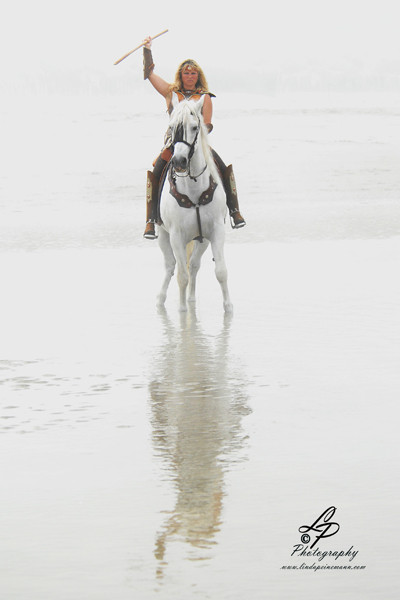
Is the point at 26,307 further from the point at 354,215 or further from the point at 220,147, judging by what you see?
the point at 220,147

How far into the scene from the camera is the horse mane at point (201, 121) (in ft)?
33.4

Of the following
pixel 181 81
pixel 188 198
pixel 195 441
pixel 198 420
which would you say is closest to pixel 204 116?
pixel 181 81

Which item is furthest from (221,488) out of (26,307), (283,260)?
(283,260)

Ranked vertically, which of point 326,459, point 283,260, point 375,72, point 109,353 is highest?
point 326,459

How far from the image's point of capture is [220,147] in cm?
3397

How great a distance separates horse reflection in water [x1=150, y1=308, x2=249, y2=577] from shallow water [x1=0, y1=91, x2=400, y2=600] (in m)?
0.01

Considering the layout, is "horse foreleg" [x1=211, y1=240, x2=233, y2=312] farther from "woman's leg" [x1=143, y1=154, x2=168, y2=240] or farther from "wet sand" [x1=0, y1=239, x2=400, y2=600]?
"woman's leg" [x1=143, y1=154, x2=168, y2=240]

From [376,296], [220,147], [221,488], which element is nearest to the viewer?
[221,488]

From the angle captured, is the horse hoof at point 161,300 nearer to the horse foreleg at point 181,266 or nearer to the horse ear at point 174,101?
the horse foreleg at point 181,266

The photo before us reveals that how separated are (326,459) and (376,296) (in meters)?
5.90

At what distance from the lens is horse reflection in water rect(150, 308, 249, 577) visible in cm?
520

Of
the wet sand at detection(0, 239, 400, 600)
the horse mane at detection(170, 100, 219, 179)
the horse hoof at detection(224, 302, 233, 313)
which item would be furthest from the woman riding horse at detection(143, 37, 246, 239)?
the wet sand at detection(0, 239, 400, 600)

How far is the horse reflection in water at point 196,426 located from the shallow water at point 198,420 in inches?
0.6

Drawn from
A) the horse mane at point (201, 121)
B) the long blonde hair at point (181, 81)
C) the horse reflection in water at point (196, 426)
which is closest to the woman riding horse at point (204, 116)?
the long blonde hair at point (181, 81)
